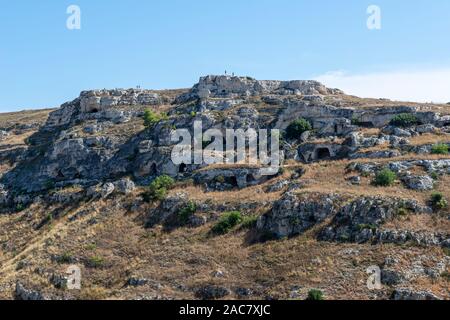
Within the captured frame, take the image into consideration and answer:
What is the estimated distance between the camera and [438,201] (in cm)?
3906

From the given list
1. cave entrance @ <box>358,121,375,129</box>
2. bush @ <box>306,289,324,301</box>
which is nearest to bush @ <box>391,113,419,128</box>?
cave entrance @ <box>358,121,375,129</box>

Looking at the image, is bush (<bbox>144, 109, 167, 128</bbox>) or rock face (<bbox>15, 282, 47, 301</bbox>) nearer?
rock face (<bbox>15, 282, 47, 301</bbox>)

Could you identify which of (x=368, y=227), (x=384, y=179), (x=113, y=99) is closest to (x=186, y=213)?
(x=368, y=227)

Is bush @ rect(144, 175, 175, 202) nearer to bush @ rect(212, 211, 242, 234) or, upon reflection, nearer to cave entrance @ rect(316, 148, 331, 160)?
bush @ rect(212, 211, 242, 234)

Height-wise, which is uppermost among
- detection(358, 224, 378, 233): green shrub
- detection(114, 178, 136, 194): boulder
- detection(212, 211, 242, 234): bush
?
detection(114, 178, 136, 194): boulder

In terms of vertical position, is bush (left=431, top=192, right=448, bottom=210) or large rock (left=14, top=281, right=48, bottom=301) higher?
bush (left=431, top=192, right=448, bottom=210)

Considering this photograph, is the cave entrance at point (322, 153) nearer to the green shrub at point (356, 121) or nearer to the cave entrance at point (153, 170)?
the green shrub at point (356, 121)

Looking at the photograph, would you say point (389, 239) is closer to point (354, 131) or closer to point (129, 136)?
point (354, 131)

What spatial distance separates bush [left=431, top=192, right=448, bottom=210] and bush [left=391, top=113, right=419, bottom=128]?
1736cm

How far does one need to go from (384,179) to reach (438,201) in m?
4.97

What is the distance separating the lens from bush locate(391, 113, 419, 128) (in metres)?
55.7

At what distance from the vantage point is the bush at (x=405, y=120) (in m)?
55.7

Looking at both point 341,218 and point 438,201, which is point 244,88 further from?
point 438,201

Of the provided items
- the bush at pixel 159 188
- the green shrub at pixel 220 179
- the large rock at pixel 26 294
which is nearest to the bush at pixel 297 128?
the green shrub at pixel 220 179
